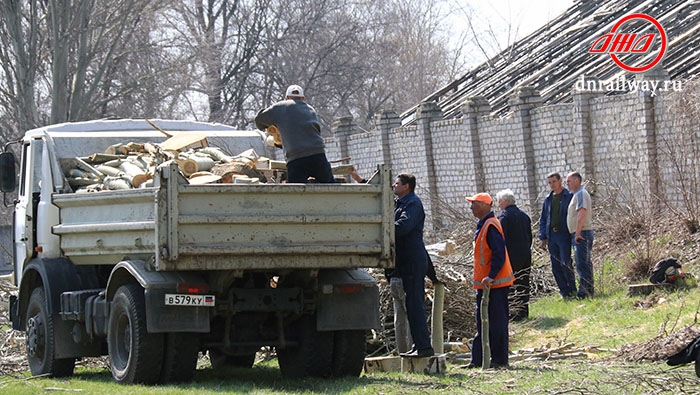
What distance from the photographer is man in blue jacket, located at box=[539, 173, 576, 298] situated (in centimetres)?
1462

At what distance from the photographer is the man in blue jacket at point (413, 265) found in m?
10.1

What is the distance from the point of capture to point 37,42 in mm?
27391

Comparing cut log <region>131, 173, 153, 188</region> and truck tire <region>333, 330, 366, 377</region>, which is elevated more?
cut log <region>131, 173, 153, 188</region>

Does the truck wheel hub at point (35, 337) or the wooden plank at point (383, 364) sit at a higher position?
the truck wheel hub at point (35, 337)

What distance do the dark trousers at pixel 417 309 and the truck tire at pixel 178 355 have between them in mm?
2017

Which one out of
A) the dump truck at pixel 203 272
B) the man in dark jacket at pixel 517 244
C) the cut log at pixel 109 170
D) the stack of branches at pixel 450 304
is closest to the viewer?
the dump truck at pixel 203 272

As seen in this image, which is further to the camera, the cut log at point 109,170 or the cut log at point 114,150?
the cut log at point 114,150

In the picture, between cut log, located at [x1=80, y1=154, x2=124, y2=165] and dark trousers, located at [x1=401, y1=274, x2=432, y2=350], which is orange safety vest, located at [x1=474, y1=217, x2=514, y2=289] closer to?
dark trousers, located at [x1=401, y1=274, x2=432, y2=350]

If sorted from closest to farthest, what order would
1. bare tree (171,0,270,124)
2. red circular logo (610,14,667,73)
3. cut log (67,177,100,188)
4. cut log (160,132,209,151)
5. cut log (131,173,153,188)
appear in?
cut log (131,173,153,188) < cut log (67,177,100,188) < cut log (160,132,209,151) < red circular logo (610,14,667,73) < bare tree (171,0,270,124)

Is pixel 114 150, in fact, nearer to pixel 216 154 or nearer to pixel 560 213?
pixel 216 154

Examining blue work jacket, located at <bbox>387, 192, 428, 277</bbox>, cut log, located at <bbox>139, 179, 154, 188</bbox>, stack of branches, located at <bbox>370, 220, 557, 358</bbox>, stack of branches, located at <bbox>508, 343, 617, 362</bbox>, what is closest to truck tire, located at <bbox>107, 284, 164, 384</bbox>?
cut log, located at <bbox>139, 179, 154, 188</bbox>

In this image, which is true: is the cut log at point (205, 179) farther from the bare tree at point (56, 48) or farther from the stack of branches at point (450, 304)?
the bare tree at point (56, 48)

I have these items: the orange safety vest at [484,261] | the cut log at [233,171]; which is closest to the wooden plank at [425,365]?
the orange safety vest at [484,261]

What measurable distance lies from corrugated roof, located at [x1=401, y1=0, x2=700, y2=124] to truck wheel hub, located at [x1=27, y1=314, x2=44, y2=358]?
46.8 feet
